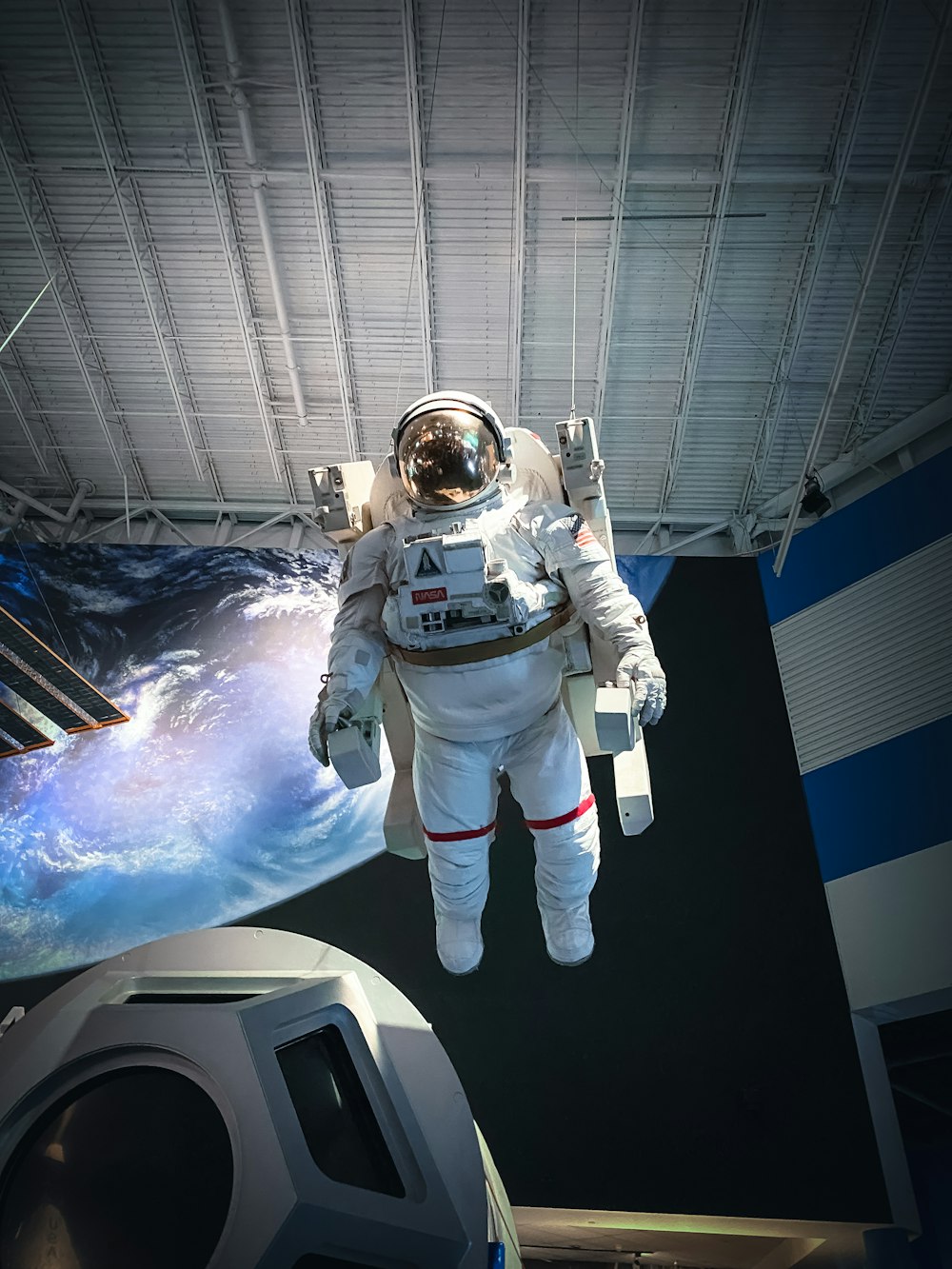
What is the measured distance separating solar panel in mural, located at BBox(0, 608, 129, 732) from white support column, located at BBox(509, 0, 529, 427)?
3.71 meters

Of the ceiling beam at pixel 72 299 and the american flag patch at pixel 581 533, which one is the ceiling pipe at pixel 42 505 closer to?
the ceiling beam at pixel 72 299

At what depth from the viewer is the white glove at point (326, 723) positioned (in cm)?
340

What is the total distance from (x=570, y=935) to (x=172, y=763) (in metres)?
3.12

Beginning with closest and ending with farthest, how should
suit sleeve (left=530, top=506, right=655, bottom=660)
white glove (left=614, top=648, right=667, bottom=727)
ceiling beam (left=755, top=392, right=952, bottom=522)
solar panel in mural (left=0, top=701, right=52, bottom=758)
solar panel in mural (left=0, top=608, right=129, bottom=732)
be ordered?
white glove (left=614, top=648, right=667, bottom=727), suit sleeve (left=530, top=506, right=655, bottom=660), solar panel in mural (left=0, top=701, right=52, bottom=758), solar panel in mural (left=0, top=608, right=129, bottom=732), ceiling beam (left=755, top=392, right=952, bottom=522)

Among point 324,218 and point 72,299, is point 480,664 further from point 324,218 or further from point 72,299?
point 72,299

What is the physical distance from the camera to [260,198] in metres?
5.87

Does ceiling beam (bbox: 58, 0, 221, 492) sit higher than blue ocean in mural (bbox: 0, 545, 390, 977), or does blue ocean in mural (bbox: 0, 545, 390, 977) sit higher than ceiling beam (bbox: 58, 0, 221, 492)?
ceiling beam (bbox: 58, 0, 221, 492)

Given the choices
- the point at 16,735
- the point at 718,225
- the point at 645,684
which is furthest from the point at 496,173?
the point at 16,735

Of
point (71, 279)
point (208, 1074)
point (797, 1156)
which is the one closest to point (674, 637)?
point (797, 1156)

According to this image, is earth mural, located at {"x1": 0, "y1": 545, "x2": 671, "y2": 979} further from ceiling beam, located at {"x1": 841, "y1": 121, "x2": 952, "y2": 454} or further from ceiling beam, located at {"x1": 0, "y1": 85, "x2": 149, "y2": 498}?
ceiling beam, located at {"x1": 841, "y1": 121, "x2": 952, "y2": 454}

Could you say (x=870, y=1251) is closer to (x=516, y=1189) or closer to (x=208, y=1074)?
(x=516, y=1189)

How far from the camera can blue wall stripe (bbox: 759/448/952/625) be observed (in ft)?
18.1

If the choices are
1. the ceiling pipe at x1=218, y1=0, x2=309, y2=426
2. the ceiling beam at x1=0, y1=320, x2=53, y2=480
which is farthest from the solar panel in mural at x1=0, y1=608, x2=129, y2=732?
the ceiling pipe at x1=218, y1=0, x2=309, y2=426

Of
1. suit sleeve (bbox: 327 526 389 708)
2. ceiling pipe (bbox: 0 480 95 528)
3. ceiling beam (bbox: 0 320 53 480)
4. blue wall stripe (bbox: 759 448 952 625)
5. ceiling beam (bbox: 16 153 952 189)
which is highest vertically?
ceiling beam (bbox: 16 153 952 189)
